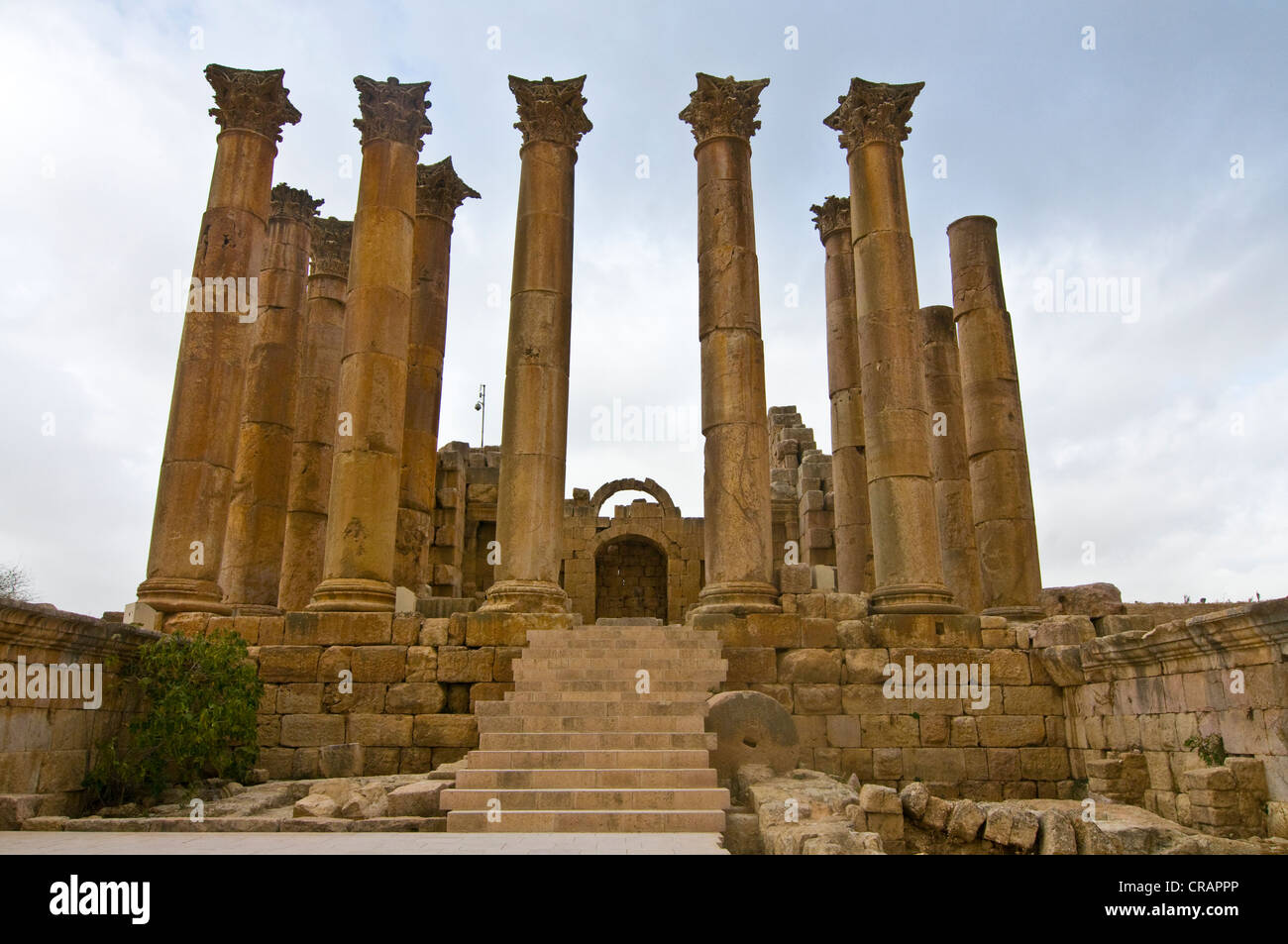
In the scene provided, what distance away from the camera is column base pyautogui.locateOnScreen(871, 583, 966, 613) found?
15156 millimetres

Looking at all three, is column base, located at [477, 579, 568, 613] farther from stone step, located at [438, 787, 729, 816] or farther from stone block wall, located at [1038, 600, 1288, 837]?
stone block wall, located at [1038, 600, 1288, 837]

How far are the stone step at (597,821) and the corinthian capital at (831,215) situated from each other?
16.5 metres

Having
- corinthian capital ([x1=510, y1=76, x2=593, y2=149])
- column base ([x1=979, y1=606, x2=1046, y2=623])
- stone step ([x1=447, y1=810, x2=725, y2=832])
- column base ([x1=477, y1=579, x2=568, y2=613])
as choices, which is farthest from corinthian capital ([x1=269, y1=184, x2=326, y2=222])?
column base ([x1=979, y1=606, x2=1046, y2=623])

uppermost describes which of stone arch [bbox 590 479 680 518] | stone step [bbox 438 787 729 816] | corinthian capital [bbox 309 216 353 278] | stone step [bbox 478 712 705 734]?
corinthian capital [bbox 309 216 353 278]

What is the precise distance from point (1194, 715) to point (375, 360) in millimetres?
13769

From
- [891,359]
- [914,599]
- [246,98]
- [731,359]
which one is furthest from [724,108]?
[914,599]

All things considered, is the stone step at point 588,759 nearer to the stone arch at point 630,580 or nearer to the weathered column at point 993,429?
the weathered column at point 993,429

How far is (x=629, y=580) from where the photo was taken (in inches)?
1132

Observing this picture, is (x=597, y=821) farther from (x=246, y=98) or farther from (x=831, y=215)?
(x=831, y=215)

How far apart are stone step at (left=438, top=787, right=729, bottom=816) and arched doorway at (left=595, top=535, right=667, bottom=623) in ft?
61.6

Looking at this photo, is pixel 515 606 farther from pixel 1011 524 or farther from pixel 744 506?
pixel 1011 524

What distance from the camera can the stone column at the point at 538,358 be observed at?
50.1ft
